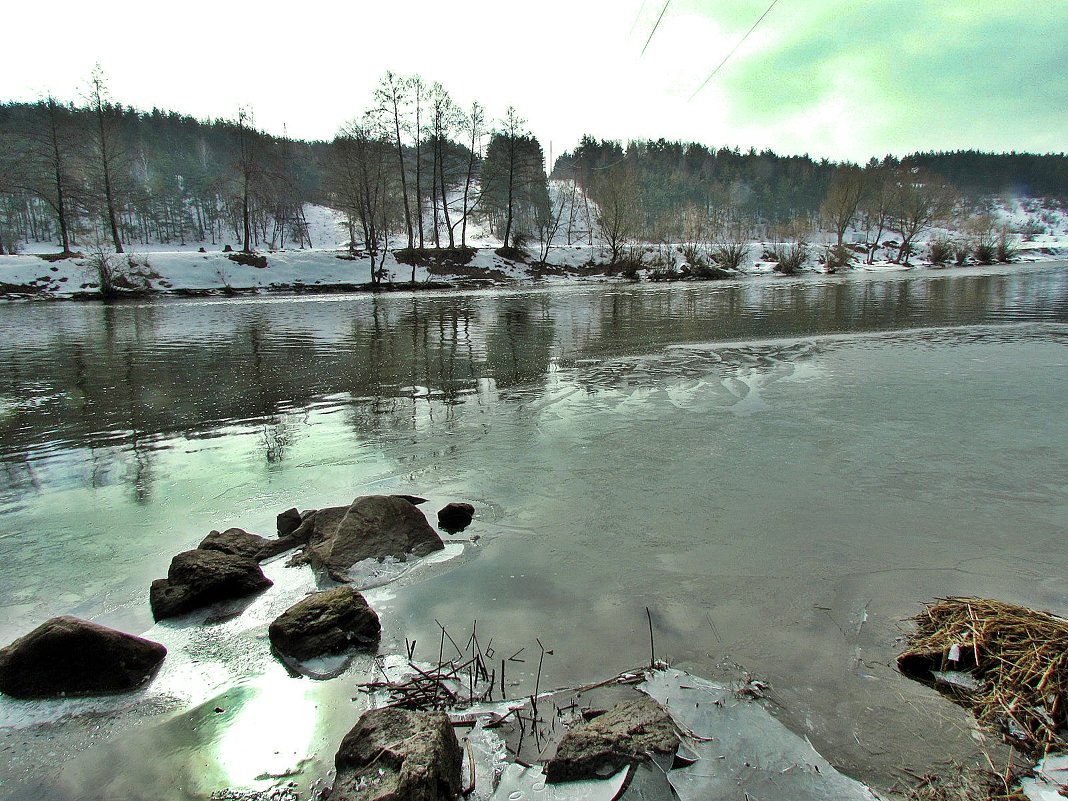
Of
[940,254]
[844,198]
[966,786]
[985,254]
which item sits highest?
[844,198]

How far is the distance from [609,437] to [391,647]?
160 inches

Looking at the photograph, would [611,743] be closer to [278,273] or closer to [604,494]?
[604,494]

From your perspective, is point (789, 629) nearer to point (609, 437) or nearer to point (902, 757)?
point (902, 757)

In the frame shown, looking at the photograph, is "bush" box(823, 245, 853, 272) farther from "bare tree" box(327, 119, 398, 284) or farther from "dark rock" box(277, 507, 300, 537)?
"dark rock" box(277, 507, 300, 537)

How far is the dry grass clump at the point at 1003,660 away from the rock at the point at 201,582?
12.4 feet

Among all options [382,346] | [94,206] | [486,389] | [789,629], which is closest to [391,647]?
[789,629]

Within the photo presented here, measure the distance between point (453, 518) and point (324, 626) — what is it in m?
1.64

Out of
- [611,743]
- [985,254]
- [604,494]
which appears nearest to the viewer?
[611,743]

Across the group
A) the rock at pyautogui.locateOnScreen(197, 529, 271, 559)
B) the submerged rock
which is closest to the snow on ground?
the submerged rock

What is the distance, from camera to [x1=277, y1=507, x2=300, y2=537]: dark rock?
4516 millimetres

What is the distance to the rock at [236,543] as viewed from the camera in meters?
4.00

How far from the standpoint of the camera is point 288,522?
455 centimetres

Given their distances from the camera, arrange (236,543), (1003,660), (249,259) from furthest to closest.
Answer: (249,259)
(236,543)
(1003,660)

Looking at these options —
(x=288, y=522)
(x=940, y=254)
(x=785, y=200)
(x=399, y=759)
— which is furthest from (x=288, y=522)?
(x=785, y=200)
